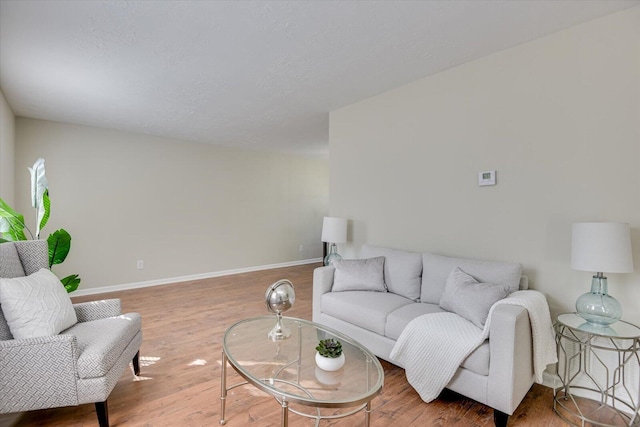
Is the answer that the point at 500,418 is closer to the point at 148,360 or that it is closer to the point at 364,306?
the point at 364,306

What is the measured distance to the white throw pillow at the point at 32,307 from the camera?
172 cm

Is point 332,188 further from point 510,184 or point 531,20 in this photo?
point 531,20

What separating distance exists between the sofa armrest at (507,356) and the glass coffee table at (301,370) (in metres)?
0.70

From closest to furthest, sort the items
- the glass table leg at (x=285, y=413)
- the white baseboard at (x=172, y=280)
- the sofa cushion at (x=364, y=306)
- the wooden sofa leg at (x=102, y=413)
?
the glass table leg at (x=285, y=413), the wooden sofa leg at (x=102, y=413), the sofa cushion at (x=364, y=306), the white baseboard at (x=172, y=280)

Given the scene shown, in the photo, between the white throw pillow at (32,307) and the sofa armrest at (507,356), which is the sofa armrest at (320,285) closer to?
the sofa armrest at (507,356)

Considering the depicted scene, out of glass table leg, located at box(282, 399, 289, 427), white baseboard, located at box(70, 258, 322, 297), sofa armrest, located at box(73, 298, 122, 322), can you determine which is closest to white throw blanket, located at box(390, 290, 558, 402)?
glass table leg, located at box(282, 399, 289, 427)

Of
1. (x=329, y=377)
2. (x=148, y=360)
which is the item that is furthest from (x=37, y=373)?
(x=329, y=377)

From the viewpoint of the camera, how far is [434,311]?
2355mm

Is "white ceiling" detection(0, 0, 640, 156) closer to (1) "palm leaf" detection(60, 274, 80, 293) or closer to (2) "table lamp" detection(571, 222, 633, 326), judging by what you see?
(2) "table lamp" detection(571, 222, 633, 326)

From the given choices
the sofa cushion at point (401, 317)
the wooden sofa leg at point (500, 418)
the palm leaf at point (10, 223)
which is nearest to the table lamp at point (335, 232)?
the sofa cushion at point (401, 317)

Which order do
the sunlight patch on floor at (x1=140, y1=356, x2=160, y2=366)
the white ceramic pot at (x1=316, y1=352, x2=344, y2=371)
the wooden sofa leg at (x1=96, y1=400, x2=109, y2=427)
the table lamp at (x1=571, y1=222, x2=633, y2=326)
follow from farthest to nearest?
the sunlight patch on floor at (x1=140, y1=356, x2=160, y2=366) < the table lamp at (x1=571, y1=222, x2=633, y2=326) < the wooden sofa leg at (x1=96, y1=400, x2=109, y2=427) < the white ceramic pot at (x1=316, y1=352, x2=344, y2=371)

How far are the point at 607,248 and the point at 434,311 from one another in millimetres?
1097

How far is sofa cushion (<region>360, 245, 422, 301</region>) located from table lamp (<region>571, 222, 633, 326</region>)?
1111mm

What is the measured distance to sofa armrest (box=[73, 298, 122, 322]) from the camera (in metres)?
2.19
